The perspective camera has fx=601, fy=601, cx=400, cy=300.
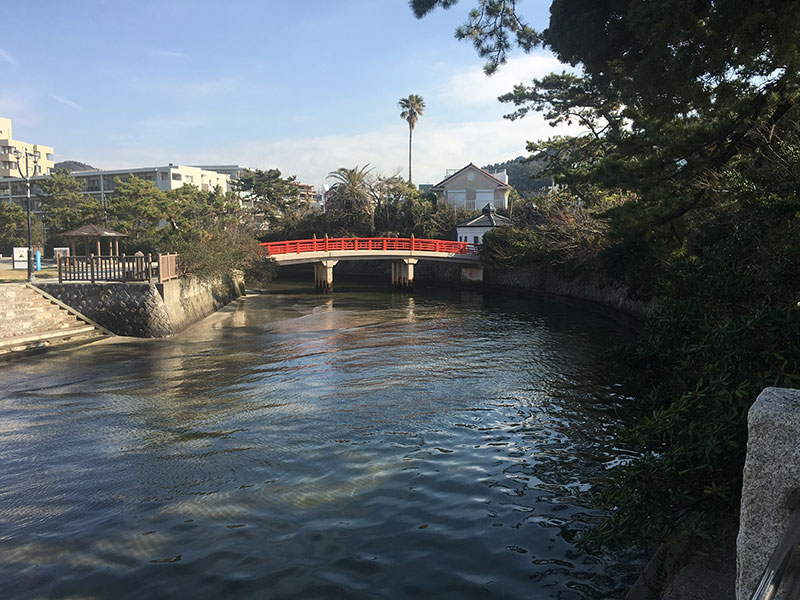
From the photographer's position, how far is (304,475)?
893 cm

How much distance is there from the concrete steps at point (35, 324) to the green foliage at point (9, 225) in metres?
40.0

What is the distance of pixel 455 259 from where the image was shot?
147 feet

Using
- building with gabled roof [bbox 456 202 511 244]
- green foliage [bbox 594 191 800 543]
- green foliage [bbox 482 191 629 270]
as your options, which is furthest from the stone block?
building with gabled roof [bbox 456 202 511 244]

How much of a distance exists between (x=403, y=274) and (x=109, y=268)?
1012 inches

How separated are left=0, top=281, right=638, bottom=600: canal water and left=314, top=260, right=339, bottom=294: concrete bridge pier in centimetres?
2299

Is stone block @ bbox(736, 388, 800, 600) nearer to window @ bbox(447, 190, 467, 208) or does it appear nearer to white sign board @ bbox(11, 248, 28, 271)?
white sign board @ bbox(11, 248, 28, 271)

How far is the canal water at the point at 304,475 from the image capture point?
6277mm

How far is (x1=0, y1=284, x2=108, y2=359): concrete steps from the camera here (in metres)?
19.4

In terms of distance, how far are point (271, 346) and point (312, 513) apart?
1366 centimetres

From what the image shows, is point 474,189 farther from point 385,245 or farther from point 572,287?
point 572,287

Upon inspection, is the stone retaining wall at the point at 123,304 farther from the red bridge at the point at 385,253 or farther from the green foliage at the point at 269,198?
the green foliage at the point at 269,198

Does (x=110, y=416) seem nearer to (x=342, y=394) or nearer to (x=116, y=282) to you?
(x=342, y=394)

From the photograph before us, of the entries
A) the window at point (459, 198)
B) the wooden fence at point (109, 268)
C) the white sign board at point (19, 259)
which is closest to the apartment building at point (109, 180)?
the window at point (459, 198)

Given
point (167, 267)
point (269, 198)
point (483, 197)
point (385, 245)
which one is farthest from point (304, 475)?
point (269, 198)
